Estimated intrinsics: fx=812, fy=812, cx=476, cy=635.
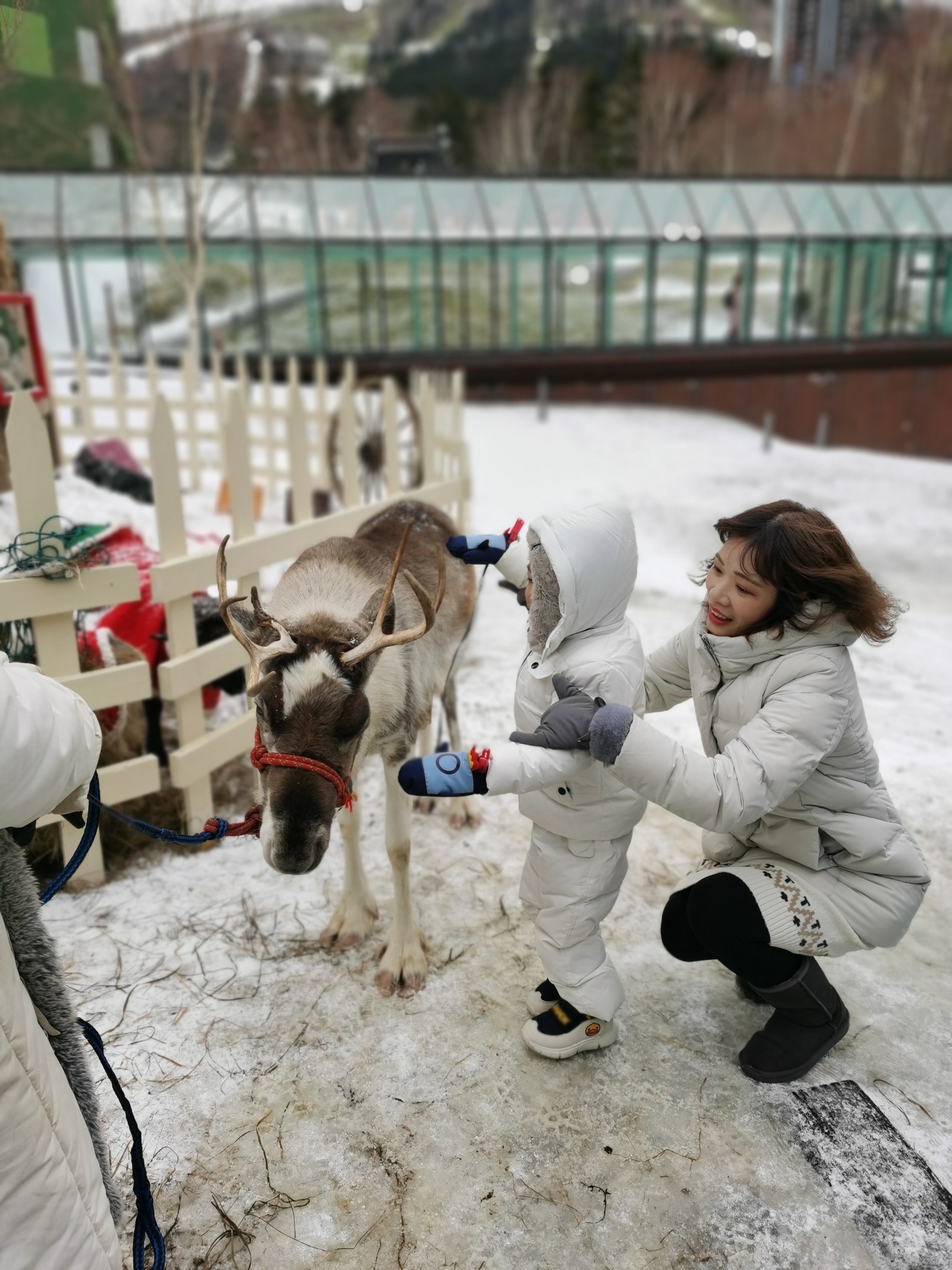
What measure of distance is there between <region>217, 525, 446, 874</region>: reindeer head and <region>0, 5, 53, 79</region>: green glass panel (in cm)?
133

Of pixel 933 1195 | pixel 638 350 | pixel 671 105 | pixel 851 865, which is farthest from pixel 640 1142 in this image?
pixel 671 105

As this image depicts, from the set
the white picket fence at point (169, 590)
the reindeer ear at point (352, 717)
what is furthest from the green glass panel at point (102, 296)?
the reindeer ear at point (352, 717)

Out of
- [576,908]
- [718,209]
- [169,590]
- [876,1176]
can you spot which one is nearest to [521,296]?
[718,209]

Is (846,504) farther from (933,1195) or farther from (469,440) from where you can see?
(933,1195)

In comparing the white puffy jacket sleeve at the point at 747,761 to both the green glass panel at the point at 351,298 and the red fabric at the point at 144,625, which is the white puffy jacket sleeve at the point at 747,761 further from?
the green glass panel at the point at 351,298

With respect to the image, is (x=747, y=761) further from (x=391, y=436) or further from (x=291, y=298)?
(x=291, y=298)

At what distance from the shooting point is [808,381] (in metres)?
20.8

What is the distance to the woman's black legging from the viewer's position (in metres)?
2.28

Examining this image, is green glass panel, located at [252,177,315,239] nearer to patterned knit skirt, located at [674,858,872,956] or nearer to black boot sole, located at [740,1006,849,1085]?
Result: patterned knit skirt, located at [674,858,872,956]

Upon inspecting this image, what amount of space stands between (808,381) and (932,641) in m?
16.4

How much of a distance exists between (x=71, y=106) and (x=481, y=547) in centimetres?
2046

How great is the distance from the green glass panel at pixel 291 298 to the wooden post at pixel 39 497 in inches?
722

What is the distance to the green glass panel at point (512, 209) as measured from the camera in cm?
2006

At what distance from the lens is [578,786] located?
89.3 inches
